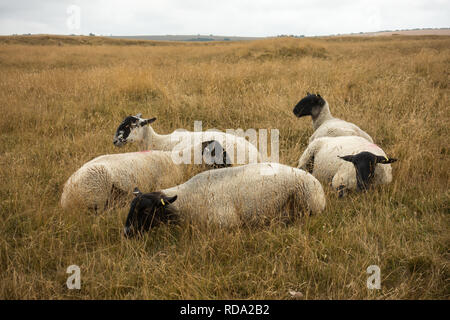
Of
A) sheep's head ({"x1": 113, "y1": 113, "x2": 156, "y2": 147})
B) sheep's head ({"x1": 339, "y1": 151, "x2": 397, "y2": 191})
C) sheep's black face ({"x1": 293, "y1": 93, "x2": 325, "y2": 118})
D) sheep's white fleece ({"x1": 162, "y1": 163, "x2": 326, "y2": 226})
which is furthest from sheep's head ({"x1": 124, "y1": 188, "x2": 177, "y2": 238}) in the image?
sheep's black face ({"x1": 293, "y1": 93, "x2": 325, "y2": 118})

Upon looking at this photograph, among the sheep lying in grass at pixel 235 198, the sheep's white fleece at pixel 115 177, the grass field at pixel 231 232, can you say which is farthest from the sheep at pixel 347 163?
the sheep's white fleece at pixel 115 177

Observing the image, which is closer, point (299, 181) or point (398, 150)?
point (299, 181)

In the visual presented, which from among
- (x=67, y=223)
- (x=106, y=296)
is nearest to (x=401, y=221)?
(x=106, y=296)

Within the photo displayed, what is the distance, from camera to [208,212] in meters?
3.83

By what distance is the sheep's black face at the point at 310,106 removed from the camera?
A: 7.38 metres

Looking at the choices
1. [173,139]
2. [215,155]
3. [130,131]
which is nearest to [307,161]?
[215,155]

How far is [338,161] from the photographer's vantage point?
17.2 ft

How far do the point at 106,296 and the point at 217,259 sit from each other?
1.08 meters

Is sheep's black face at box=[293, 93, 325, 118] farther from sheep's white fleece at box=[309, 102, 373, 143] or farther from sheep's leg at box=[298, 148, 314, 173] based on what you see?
sheep's leg at box=[298, 148, 314, 173]

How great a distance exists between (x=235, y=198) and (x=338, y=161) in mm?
2225

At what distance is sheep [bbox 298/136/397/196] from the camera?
4.56 m

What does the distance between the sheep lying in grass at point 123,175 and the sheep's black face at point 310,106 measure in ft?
9.84
